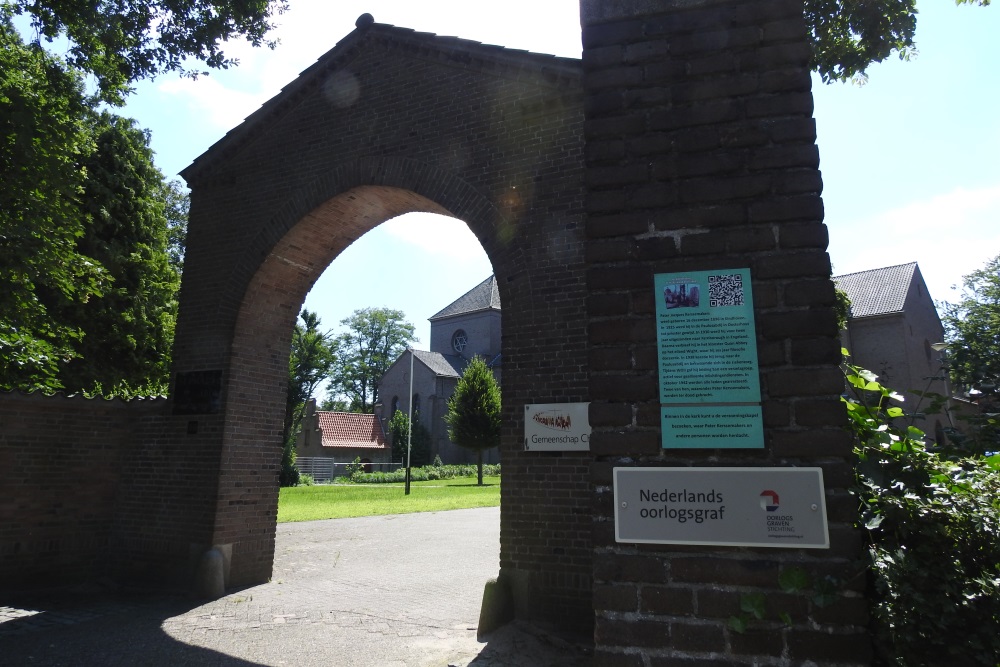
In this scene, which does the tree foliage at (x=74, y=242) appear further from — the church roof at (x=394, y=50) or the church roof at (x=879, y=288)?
the church roof at (x=879, y=288)

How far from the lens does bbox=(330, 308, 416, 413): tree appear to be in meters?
65.9

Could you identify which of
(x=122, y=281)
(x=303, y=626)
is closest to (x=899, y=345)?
(x=303, y=626)

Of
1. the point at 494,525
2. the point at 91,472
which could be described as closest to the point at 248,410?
the point at 91,472

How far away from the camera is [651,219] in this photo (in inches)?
87.4

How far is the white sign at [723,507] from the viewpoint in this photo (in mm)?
1899

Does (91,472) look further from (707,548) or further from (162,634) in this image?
(707,548)

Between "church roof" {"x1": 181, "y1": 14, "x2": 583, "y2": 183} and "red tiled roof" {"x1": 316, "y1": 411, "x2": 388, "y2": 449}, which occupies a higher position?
"church roof" {"x1": 181, "y1": 14, "x2": 583, "y2": 183}

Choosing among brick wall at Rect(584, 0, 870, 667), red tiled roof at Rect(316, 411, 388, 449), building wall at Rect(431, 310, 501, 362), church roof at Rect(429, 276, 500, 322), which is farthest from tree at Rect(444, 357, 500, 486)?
brick wall at Rect(584, 0, 870, 667)

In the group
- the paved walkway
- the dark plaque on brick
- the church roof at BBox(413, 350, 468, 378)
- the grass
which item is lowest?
the grass

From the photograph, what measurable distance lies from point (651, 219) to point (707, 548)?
110cm

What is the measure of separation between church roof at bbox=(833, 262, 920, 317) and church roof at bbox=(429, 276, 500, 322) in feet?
88.8

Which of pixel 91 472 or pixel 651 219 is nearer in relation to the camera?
pixel 651 219

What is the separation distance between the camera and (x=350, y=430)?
51.1 m

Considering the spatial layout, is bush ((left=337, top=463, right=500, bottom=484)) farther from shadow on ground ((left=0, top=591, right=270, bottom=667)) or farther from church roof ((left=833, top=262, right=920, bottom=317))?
shadow on ground ((left=0, top=591, right=270, bottom=667))
